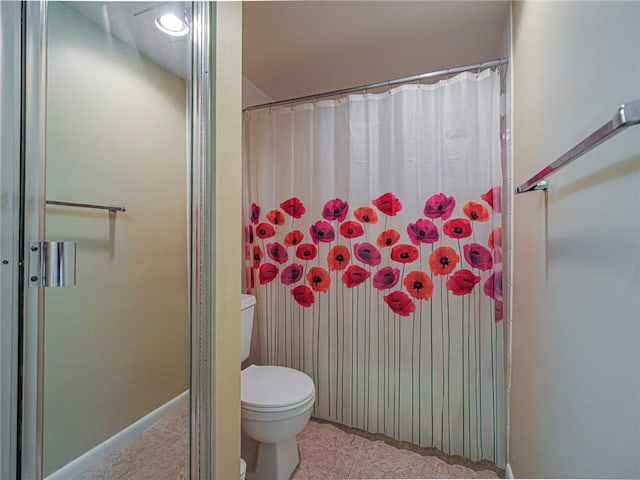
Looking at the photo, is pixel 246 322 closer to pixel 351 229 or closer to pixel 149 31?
pixel 351 229

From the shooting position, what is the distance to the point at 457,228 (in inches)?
60.6

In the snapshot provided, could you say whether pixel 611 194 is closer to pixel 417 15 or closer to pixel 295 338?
pixel 417 15

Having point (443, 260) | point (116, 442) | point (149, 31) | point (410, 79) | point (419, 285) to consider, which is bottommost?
point (116, 442)

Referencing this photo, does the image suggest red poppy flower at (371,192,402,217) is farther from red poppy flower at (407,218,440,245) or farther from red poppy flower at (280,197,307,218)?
red poppy flower at (280,197,307,218)

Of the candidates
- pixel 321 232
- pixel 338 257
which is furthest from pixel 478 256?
pixel 321 232

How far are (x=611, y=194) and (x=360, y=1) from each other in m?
1.33

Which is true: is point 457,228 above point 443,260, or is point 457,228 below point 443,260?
above

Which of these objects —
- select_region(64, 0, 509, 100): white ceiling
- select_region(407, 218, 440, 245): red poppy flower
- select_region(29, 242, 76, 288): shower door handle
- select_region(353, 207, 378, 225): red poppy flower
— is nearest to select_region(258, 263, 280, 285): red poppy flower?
select_region(353, 207, 378, 225): red poppy flower

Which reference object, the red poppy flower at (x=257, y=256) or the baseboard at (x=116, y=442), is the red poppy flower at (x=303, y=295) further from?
the baseboard at (x=116, y=442)

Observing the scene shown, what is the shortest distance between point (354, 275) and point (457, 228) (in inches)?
23.2

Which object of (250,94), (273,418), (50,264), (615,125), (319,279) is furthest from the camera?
(250,94)

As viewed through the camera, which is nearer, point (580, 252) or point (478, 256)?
point (580, 252)

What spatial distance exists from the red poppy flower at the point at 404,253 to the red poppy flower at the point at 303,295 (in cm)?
54

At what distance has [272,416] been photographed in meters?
1.32
